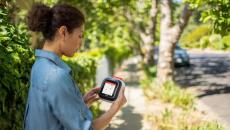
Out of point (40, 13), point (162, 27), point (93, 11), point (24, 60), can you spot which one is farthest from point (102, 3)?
point (40, 13)

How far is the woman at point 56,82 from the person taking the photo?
3.12 m

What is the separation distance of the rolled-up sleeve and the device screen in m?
0.55

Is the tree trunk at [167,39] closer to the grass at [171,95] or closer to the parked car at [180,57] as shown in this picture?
the grass at [171,95]

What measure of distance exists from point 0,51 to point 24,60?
1.05 metres

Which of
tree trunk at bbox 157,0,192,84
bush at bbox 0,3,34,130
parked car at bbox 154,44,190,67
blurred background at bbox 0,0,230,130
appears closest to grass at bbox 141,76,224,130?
blurred background at bbox 0,0,230,130

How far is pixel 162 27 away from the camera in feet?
52.5

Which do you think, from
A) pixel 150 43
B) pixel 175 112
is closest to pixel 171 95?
pixel 175 112

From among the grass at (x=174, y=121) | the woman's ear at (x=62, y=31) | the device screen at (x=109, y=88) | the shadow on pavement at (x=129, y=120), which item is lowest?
the shadow on pavement at (x=129, y=120)

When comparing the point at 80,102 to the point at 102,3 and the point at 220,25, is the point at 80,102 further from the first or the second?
the point at 102,3

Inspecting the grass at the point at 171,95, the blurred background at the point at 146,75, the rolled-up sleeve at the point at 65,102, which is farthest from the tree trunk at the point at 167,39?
the rolled-up sleeve at the point at 65,102

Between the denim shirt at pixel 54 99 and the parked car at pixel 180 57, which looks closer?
the denim shirt at pixel 54 99

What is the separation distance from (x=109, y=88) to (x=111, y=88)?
0.06ft

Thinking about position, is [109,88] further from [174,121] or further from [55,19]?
[174,121]

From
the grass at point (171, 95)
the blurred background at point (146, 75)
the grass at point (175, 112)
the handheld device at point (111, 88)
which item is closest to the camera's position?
the handheld device at point (111, 88)
